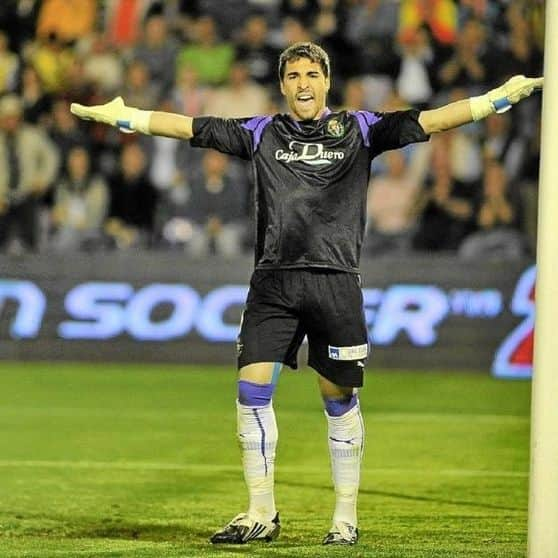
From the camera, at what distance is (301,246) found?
723 cm

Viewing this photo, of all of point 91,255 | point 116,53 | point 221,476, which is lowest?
point 221,476

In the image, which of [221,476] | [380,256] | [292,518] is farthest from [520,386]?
[292,518]

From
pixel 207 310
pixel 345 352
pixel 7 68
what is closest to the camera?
pixel 345 352

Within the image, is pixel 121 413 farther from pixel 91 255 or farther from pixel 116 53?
pixel 116 53

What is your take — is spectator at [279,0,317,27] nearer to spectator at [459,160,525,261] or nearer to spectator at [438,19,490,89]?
spectator at [438,19,490,89]

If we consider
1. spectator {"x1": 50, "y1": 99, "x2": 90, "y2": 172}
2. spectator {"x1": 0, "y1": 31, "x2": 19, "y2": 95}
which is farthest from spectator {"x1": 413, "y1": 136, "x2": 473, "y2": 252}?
spectator {"x1": 0, "y1": 31, "x2": 19, "y2": 95}

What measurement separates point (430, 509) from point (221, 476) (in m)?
1.81

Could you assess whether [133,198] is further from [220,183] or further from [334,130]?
[334,130]

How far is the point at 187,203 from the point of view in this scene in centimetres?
1750

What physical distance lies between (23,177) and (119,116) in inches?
421

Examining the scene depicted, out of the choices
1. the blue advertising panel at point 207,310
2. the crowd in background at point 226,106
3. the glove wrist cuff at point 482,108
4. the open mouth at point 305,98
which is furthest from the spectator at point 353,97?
the glove wrist cuff at point 482,108

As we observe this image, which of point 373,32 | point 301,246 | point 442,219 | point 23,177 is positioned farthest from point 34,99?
point 301,246

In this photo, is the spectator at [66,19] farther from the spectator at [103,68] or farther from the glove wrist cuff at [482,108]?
the glove wrist cuff at [482,108]

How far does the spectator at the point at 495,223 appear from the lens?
56.1 ft
